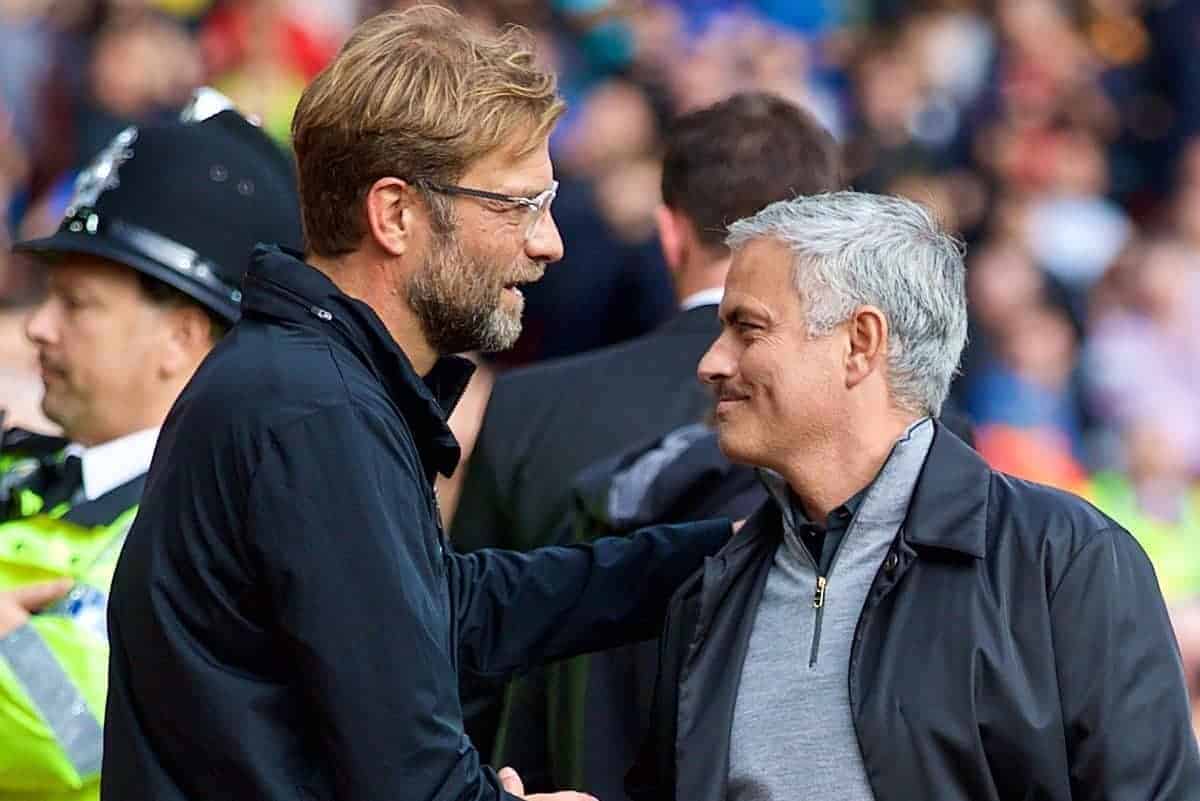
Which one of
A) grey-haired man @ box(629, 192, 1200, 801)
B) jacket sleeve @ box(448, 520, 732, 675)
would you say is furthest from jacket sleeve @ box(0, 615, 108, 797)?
grey-haired man @ box(629, 192, 1200, 801)

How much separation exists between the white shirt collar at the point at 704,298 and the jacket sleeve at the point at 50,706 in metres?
1.45

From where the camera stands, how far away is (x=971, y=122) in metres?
8.59

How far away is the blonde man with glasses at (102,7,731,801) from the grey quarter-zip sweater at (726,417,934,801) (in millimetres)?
255

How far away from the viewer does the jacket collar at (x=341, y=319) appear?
2523 mm

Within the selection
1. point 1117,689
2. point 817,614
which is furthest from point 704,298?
point 1117,689

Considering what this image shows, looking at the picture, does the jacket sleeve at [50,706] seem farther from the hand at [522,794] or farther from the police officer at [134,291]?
the hand at [522,794]

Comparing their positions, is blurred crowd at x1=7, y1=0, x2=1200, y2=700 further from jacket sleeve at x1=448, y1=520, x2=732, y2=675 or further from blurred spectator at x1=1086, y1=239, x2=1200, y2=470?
jacket sleeve at x1=448, y1=520, x2=732, y2=675

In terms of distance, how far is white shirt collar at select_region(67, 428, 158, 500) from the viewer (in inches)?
131

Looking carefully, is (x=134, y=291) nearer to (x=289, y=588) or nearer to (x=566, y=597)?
(x=566, y=597)

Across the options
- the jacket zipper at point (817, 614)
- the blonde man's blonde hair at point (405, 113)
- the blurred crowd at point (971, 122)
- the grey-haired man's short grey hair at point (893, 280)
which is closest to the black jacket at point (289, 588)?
the blonde man's blonde hair at point (405, 113)

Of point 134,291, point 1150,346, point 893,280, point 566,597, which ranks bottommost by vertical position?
point 1150,346

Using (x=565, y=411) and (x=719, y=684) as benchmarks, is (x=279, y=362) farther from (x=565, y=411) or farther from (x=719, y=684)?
(x=565, y=411)

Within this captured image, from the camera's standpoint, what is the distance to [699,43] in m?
8.34

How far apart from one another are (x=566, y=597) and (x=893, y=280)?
0.67 m
